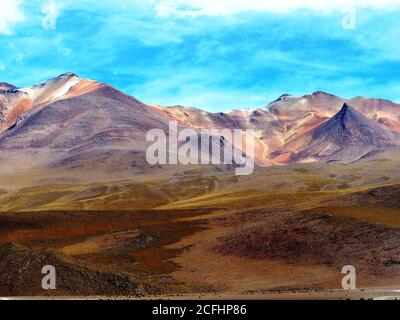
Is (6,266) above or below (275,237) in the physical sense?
below

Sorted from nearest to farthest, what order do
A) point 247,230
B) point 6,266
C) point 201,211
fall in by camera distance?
point 6,266
point 247,230
point 201,211

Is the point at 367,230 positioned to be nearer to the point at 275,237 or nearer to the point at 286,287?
the point at 275,237

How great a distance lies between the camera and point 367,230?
86250 mm

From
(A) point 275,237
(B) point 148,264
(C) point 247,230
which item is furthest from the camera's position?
(C) point 247,230

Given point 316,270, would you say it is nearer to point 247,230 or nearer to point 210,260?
point 210,260

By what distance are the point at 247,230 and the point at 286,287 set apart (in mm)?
Answer: 30782

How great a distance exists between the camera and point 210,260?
284 ft

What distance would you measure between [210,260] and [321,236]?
15003 mm
